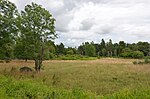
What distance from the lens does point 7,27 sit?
25500 millimetres

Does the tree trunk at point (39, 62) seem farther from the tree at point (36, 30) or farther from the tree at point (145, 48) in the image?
the tree at point (145, 48)

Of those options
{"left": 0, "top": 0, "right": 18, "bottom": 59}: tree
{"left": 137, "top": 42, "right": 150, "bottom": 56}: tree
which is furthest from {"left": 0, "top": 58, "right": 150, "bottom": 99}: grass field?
{"left": 137, "top": 42, "right": 150, "bottom": 56}: tree

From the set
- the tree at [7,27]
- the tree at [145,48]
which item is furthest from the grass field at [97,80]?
the tree at [145,48]

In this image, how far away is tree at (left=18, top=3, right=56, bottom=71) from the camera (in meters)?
32.8

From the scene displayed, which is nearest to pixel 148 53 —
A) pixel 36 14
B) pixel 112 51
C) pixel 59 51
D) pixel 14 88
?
pixel 112 51

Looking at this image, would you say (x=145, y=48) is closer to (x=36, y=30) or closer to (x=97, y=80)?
(x=36, y=30)

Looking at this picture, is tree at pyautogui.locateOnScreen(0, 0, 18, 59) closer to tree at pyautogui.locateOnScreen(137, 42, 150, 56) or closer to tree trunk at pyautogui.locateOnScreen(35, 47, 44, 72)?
tree trunk at pyautogui.locateOnScreen(35, 47, 44, 72)

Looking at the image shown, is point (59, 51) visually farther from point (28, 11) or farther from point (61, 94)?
point (61, 94)

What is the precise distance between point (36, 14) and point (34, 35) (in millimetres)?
2558

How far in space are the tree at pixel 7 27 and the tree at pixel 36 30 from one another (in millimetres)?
5915

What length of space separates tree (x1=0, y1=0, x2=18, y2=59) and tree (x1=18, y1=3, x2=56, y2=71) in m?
5.92

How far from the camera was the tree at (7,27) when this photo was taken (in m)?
25.2

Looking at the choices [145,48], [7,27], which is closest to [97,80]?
[7,27]

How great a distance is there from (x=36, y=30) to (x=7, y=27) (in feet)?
25.0
